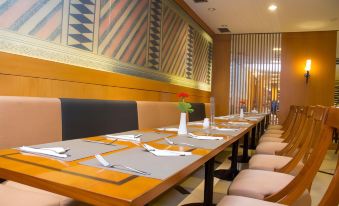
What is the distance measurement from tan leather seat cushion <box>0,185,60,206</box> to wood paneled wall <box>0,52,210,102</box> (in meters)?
1.10

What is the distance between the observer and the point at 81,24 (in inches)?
114

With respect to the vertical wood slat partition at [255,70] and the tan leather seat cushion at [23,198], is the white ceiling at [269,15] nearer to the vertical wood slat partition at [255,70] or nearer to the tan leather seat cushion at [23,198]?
Result: the vertical wood slat partition at [255,70]

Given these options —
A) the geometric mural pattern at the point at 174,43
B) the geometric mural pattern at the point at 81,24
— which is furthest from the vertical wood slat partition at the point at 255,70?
the geometric mural pattern at the point at 81,24

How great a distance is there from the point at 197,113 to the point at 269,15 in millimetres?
2721

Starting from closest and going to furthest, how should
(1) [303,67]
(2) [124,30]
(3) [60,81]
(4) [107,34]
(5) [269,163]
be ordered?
(5) [269,163] < (3) [60,81] < (4) [107,34] < (2) [124,30] < (1) [303,67]

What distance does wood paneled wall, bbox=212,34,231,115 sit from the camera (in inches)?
305

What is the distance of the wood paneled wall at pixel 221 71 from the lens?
7.76 meters

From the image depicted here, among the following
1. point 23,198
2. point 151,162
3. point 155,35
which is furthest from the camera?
point 155,35

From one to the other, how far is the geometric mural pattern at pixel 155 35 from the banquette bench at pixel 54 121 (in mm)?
1189

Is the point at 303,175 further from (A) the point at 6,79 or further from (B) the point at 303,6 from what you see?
(B) the point at 303,6

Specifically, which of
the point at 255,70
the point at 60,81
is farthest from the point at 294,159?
the point at 255,70

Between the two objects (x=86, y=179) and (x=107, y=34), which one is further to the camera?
(x=107, y=34)

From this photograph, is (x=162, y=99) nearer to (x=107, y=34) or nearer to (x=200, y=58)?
(x=107, y=34)

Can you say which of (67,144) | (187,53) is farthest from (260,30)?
(67,144)
